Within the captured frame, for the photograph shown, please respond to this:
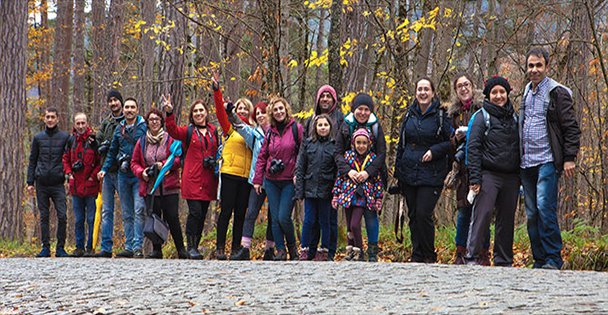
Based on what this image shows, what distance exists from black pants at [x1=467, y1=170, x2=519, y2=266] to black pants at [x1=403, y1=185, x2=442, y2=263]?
2.14 feet

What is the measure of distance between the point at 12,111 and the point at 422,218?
10.6 m

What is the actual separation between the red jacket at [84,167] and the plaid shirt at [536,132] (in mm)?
6051

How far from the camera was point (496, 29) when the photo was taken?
21203 mm

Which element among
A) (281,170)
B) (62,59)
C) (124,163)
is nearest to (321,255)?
(281,170)

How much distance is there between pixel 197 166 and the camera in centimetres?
998

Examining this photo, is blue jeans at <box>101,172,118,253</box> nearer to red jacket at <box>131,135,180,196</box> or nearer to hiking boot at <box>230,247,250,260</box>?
red jacket at <box>131,135,180,196</box>

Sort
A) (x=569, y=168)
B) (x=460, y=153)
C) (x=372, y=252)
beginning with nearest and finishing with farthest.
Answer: (x=569, y=168), (x=460, y=153), (x=372, y=252)

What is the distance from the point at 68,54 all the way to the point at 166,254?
16.1 m

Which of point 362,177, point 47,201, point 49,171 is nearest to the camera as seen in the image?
point 362,177

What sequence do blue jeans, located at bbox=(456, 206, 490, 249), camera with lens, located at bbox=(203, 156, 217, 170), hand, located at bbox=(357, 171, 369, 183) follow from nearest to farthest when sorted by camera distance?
1. blue jeans, located at bbox=(456, 206, 490, 249)
2. hand, located at bbox=(357, 171, 369, 183)
3. camera with lens, located at bbox=(203, 156, 217, 170)

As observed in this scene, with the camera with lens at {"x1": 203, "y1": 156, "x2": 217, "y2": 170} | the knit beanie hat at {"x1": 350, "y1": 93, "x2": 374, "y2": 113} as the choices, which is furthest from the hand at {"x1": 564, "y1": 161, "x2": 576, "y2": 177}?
the camera with lens at {"x1": 203, "y1": 156, "x2": 217, "y2": 170}

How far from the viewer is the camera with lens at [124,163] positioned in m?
10.5

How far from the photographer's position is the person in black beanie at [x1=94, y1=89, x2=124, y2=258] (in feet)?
35.7

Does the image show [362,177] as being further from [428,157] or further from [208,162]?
[208,162]
